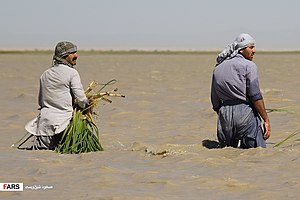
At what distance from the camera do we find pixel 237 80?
278 inches

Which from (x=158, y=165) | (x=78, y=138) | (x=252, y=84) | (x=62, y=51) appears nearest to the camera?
(x=158, y=165)

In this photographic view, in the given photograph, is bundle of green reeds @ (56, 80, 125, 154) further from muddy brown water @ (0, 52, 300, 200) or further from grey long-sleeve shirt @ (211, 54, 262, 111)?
grey long-sleeve shirt @ (211, 54, 262, 111)

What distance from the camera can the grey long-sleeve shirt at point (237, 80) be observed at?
23.0 feet

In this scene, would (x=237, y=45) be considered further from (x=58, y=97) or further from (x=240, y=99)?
(x=58, y=97)

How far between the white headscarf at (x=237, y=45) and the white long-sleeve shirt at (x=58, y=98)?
1497mm

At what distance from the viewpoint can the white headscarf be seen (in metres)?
7.17

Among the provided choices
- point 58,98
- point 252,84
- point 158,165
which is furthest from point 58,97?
point 252,84

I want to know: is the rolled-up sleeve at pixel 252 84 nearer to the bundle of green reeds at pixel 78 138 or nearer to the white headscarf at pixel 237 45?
the white headscarf at pixel 237 45

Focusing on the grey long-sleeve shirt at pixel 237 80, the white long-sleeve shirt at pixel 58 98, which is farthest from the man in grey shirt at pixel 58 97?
the grey long-sleeve shirt at pixel 237 80

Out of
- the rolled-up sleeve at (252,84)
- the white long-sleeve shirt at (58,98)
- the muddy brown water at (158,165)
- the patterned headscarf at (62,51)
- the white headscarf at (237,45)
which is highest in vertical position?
the white headscarf at (237,45)

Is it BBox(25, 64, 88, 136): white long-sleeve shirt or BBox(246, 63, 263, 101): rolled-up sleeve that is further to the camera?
BBox(25, 64, 88, 136): white long-sleeve shirt

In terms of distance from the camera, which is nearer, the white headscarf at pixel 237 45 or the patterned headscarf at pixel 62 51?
the white headscarf at pixel 237 45

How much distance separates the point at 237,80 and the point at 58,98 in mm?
1781

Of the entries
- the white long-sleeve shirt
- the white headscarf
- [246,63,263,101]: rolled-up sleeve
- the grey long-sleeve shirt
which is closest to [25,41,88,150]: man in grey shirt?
the white long-sleeve shirt
